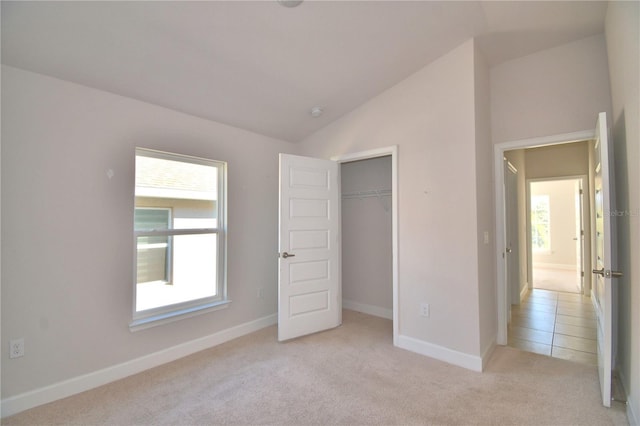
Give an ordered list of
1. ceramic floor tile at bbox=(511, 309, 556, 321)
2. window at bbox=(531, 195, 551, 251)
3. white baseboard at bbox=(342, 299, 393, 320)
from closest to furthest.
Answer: ceramic floor tile at bbox=(511, 309, 556, 321) → white baseboard at bbox=(342, 299, 393, 320) → window at bbox=(531, 195, 551, 251)

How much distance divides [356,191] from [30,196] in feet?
11.6

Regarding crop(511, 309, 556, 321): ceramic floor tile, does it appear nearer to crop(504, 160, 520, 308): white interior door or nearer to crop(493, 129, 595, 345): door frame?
crop(504, 160, 520, 308): white interior door

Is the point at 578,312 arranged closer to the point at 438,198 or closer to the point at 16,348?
the point at 438,198

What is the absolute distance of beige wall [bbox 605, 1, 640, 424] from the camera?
69.0 inches

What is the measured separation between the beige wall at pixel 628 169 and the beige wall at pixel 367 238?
7.49 feet

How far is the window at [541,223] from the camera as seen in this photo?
810 cm

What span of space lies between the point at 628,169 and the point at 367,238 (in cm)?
285

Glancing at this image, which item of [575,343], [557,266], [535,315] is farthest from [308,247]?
[557,266]

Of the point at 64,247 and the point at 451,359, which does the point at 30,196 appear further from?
the point at 451,359

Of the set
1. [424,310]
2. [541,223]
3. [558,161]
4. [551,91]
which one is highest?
[551,91]

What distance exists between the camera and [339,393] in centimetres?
228

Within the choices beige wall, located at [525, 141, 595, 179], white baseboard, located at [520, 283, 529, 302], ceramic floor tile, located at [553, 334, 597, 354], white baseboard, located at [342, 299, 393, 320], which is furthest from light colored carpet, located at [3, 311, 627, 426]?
beige wall, located at [525, 141, 595, 179]

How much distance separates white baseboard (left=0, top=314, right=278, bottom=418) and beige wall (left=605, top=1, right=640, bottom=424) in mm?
3303

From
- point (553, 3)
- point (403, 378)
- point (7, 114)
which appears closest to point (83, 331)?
point (7, 114)
